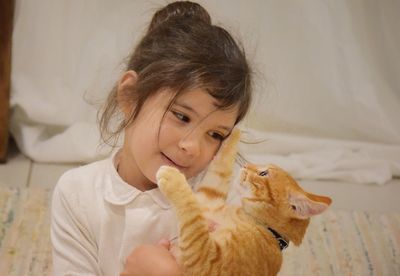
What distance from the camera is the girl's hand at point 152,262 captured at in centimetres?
65

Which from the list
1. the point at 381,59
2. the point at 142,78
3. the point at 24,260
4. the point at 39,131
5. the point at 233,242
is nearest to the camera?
the point at 233,242

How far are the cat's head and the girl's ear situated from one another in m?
0.24

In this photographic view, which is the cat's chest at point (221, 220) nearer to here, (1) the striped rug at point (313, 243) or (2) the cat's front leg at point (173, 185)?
(2) the cat's front leg at point (173, 185)

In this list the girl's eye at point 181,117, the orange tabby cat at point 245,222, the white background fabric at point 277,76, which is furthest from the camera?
the white background fabric at point 277,76

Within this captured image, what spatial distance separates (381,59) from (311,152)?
40cm

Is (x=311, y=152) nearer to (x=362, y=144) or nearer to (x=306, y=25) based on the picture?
(x=362, y=144)

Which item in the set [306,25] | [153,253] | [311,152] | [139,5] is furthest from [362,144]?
[153,253]

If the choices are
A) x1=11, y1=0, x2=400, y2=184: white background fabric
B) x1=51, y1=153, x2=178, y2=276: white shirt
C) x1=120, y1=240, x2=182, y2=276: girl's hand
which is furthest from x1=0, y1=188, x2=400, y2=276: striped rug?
x1=120, y1=240, x2=182, y2=276: girl's hand

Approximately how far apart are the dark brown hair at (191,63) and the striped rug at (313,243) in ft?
1.69

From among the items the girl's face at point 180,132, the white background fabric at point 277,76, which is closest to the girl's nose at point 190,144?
the girl's face at point 180,132

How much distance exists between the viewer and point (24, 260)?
1112mm

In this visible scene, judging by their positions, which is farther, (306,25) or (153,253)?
(306,25)

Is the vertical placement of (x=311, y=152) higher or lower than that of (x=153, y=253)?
lower

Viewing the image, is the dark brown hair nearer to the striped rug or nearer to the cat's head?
the cat's head
